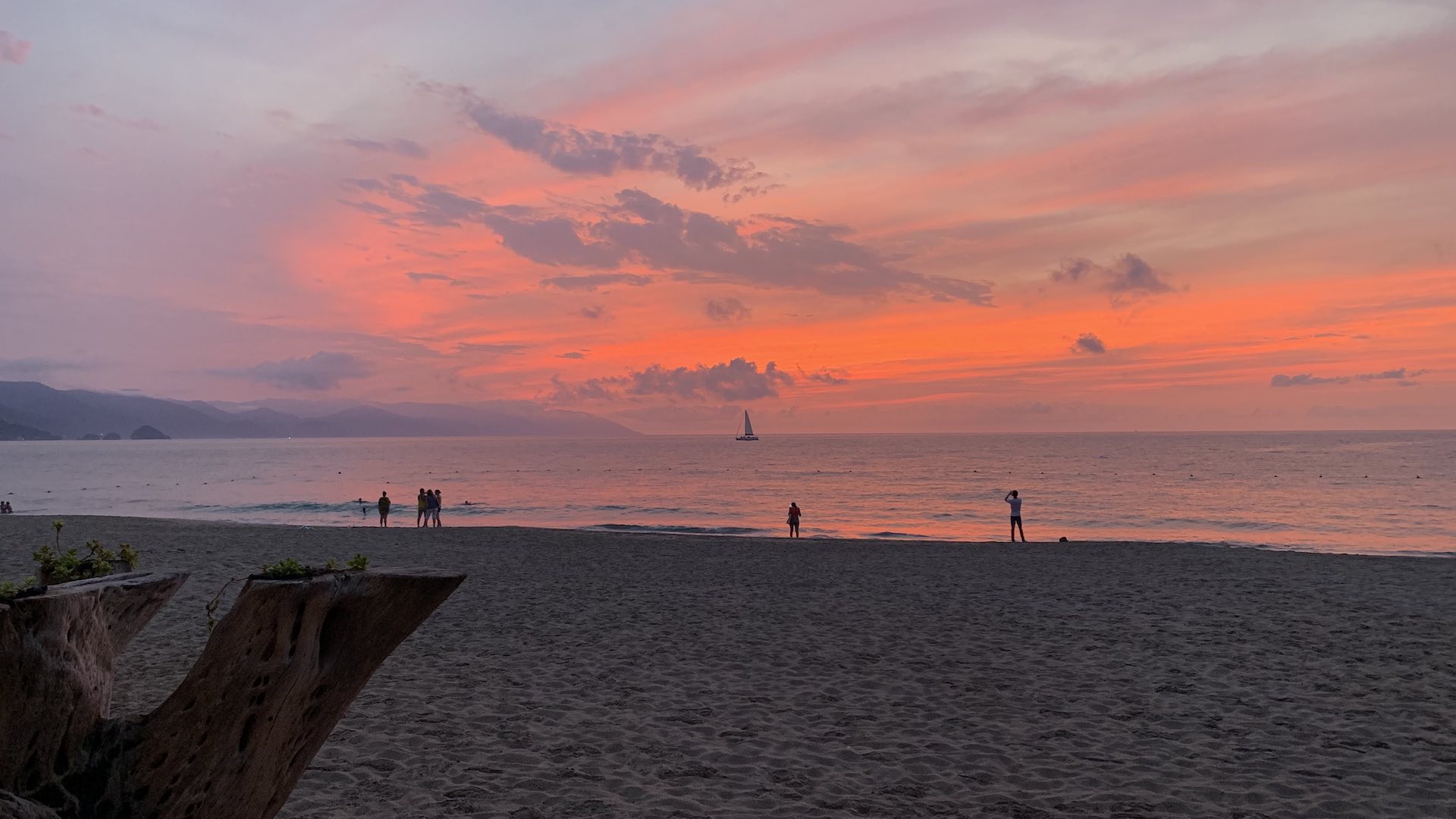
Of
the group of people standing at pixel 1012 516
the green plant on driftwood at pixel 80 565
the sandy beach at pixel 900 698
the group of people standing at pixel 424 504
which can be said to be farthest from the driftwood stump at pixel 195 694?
the group of people standing at pixel 424 504

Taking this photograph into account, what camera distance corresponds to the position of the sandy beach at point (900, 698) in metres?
8.10

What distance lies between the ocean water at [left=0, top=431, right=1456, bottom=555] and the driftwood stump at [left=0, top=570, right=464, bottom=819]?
34.8 metres

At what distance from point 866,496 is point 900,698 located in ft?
192

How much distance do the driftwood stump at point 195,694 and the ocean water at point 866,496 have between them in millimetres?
34824

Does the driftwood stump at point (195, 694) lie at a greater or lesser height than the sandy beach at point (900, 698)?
greater

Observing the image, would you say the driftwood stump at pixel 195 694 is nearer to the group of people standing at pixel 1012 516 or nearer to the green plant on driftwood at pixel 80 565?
the green plant on driftwood at pixel 80 565

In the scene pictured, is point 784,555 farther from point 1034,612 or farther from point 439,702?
point 439,702

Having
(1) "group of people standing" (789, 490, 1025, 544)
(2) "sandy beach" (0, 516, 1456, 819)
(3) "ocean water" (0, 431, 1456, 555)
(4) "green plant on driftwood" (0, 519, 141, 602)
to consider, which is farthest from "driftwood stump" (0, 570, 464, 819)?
(3) "ocean water" (0, 431, 1456, 555)

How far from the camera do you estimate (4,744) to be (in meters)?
4.36

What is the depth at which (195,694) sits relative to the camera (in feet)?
15.7

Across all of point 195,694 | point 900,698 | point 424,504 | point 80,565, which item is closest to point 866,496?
point 424,504

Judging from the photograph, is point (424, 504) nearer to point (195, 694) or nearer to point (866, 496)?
point (195, 694)

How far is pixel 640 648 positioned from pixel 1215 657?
8757 millimetres

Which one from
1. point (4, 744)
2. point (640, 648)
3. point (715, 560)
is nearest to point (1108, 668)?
point (640, 648)
